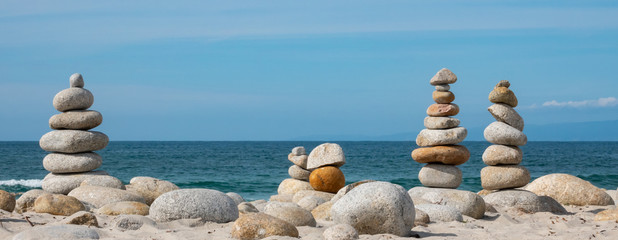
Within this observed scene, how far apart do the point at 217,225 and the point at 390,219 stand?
245cm

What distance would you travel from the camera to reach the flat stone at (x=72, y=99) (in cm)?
1438

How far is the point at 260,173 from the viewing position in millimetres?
32781

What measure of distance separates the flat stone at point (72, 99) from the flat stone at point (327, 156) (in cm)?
551

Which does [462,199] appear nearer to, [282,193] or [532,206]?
[532,206]

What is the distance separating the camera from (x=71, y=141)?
14.3 meters

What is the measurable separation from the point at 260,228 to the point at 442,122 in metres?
6.67

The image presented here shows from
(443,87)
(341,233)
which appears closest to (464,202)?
(443,87)

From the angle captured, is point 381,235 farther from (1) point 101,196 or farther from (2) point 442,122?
(1) point 101,196

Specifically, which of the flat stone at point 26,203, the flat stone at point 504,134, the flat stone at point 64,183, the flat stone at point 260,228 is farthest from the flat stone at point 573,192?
the flat stone at point 26,203

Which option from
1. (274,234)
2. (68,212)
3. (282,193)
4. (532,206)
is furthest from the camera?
(282,193)

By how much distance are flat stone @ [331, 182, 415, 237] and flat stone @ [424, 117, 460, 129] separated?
5393mm

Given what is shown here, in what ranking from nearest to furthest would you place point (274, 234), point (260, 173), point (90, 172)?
point (274, 234) → point (90, 172) → point (260, 173)

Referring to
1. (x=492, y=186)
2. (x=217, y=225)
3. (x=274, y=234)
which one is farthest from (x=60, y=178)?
(x=492, y=186)

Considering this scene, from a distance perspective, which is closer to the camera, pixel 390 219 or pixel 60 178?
pixel 390 219
